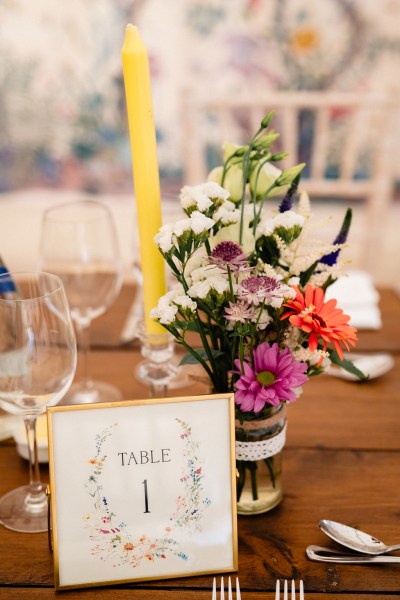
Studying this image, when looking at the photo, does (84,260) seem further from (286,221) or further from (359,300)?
(359,300)

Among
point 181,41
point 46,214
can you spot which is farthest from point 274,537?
point 181,41

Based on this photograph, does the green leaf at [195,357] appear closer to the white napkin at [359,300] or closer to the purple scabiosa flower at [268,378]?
the purple scabiosa flower at [268,378]

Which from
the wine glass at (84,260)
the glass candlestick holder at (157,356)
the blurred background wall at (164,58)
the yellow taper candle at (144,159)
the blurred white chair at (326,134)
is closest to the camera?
the yellow taper candle at (144,159)

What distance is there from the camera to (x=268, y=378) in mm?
729

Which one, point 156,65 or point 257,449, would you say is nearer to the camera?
point 257,449

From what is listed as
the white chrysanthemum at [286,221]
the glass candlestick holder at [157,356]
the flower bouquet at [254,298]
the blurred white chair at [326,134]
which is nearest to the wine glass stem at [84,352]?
the glass candlestick holder at [157,356]

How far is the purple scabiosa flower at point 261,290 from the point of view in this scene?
0.68 meters

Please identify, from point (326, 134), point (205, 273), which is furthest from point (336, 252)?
point (326, 134)

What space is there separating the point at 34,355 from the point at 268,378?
0.25 metres

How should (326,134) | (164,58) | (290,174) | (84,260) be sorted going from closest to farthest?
(290,174), (84,260), (326,134), (164,58)

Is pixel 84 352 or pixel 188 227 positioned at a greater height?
pixel 188 227

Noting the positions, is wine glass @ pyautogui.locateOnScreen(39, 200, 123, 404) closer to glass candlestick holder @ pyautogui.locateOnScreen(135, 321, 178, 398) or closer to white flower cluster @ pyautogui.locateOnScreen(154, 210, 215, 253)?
glass candlestick holder @ pyautogui.locateOnScreen(135, 321, 178, 398)

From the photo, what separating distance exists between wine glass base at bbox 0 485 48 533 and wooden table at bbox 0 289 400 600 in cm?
1

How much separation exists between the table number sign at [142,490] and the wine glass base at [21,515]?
0.11m
